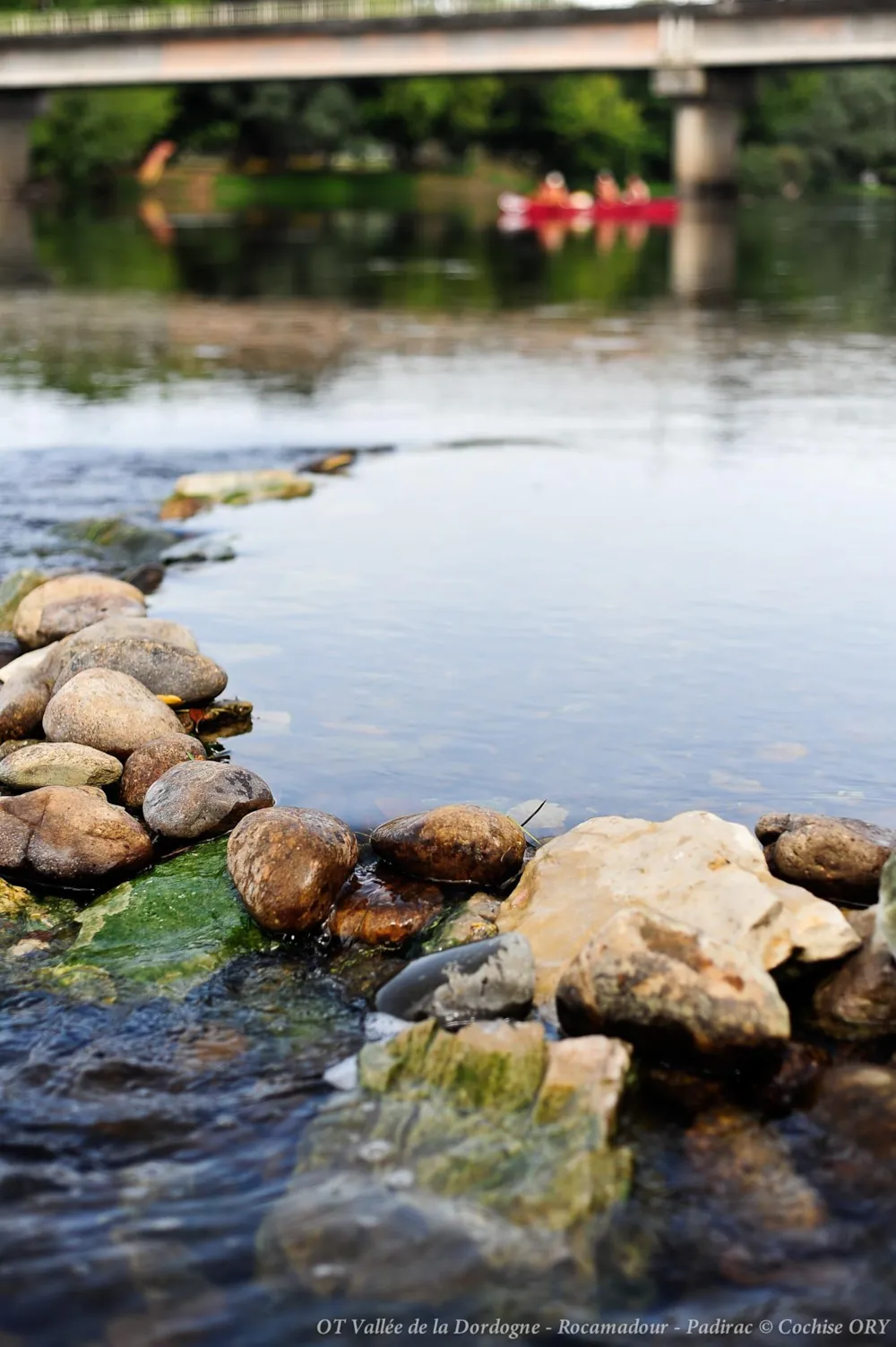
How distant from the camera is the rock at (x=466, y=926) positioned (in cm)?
628

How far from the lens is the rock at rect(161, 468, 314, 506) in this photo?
14.4 metres

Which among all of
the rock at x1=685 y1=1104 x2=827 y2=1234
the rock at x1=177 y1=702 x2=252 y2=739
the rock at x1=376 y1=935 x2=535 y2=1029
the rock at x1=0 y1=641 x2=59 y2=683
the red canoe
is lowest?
the rock at x1=685 y1=1104 x2=827 y2=1234

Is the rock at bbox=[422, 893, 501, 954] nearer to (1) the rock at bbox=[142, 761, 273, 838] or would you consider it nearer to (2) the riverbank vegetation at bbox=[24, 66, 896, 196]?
(1) the rock at bbox=[142, 761, 273, 838]

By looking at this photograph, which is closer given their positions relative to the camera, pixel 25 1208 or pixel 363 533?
pixel 25 1208

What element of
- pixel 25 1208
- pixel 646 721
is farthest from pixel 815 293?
pixel 25 1208

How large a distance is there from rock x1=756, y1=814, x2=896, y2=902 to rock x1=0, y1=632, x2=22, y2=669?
529cm

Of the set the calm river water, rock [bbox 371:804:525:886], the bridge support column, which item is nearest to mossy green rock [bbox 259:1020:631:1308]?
the calm river water

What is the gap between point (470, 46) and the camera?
71.1 meters

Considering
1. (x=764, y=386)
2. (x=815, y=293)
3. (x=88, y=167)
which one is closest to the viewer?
(x=764, y=386)

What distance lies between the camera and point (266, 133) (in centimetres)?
9306

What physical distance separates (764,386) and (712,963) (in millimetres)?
16717

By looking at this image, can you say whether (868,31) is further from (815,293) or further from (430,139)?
(430,139)

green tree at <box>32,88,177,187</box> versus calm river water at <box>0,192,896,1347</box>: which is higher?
green tree at <box>32,88,177,187</box>

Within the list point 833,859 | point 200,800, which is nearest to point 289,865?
point 200,800
